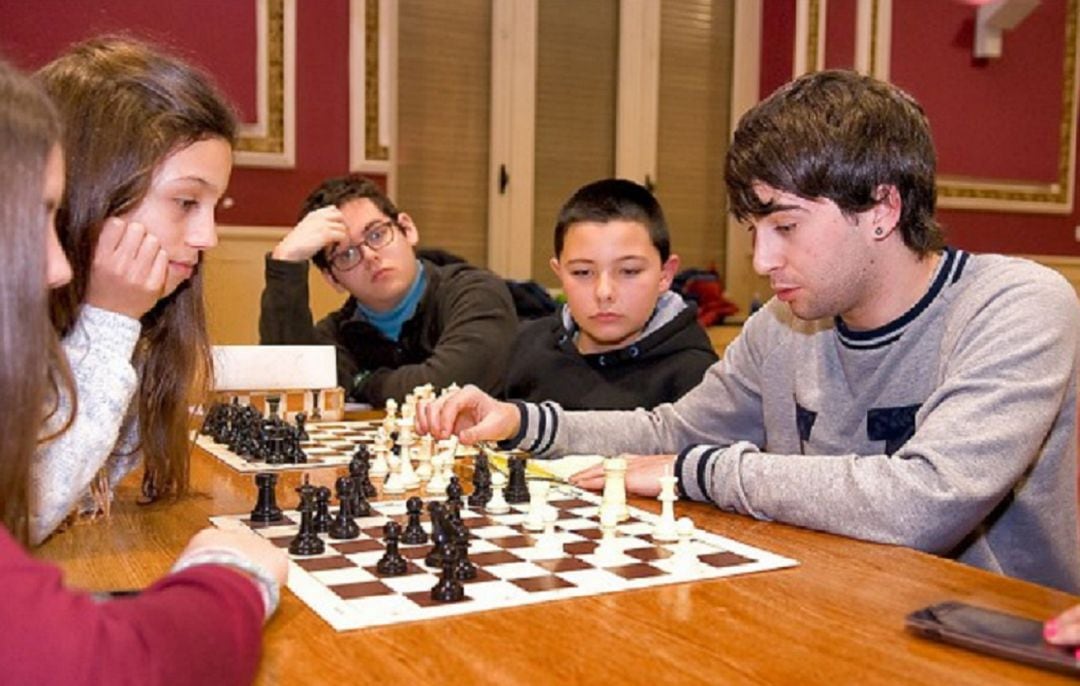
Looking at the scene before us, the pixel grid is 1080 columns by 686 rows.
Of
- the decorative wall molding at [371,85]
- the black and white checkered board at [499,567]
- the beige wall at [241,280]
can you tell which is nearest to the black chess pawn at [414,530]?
the black and white checkered board at [499,567]

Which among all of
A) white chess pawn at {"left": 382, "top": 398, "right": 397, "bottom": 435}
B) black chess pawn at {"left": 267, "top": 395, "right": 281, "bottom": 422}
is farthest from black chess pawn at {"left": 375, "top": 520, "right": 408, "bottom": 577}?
black chess pawn at {"left": 267, "top": 395, "right": 281, "bottom": 422}

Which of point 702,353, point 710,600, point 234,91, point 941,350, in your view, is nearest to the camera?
point 710,600

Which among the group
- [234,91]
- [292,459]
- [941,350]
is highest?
[234,91]

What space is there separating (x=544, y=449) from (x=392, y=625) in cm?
110

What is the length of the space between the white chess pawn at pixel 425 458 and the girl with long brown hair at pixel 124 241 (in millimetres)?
418

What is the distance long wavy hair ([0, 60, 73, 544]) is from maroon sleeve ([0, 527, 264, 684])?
17 cm

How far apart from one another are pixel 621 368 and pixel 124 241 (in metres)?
1.55

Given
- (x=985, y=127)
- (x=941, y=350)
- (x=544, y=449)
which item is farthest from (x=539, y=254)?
(x=941, y=350)

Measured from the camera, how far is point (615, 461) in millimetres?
1721

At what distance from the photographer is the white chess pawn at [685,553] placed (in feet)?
4.60

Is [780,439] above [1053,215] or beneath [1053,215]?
beneath

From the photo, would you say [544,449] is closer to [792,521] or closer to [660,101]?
[792,521]

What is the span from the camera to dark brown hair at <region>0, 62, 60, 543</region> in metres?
0.99

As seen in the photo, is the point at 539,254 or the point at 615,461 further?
the point at 539,254
